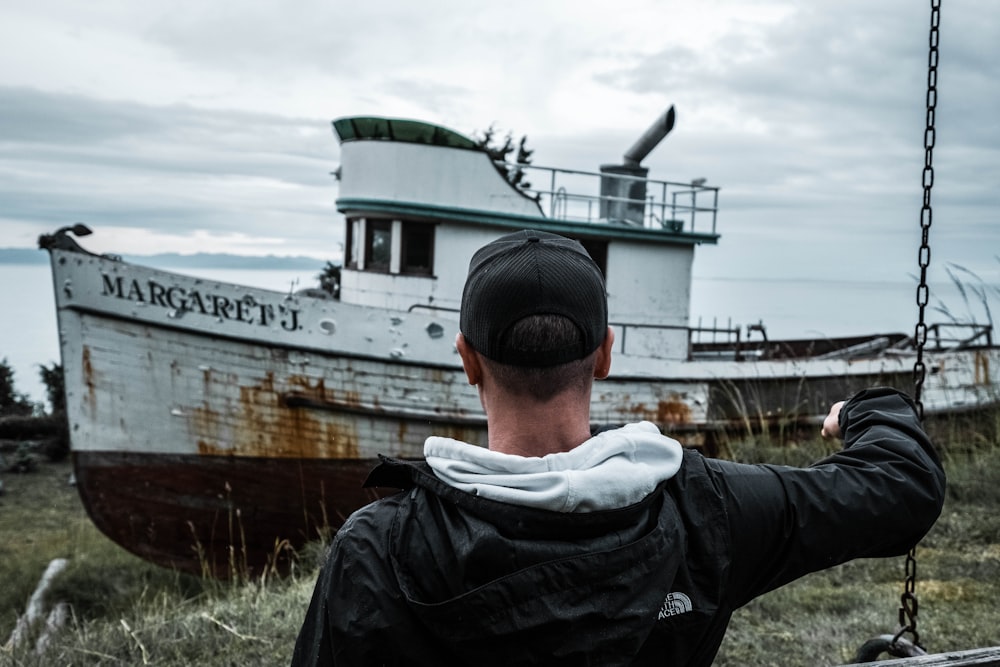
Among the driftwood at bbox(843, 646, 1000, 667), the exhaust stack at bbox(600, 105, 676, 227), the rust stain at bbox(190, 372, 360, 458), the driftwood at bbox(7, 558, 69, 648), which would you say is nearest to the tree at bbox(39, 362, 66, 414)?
the driftwood at bbox(7, 558, 69, 648)

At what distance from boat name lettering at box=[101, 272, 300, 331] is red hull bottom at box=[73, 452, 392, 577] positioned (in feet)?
4.29

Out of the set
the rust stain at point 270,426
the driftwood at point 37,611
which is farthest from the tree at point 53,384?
the rust stain at point 270,426

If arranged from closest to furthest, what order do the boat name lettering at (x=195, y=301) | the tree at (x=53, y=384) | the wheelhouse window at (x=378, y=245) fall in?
the boat name lettering at (x=195, y=301)
the wheelhouse window at (x=378, y=245)
the tree at (x=53, y=384)

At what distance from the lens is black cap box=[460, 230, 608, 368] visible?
1.39m

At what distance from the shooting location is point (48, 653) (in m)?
4.30

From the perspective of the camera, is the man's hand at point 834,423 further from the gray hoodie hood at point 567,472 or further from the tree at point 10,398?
the tree at point 10,398

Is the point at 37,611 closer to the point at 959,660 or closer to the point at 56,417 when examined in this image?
the point at 959,660

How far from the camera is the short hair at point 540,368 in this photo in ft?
4.53

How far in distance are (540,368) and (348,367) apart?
6749 mm

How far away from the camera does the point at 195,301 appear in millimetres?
7785

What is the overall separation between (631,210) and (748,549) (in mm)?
8516

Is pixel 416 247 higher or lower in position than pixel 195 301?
higher

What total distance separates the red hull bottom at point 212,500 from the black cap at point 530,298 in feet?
22.3

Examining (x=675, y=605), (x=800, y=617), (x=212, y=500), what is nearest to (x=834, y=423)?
(x=675, y=605)
